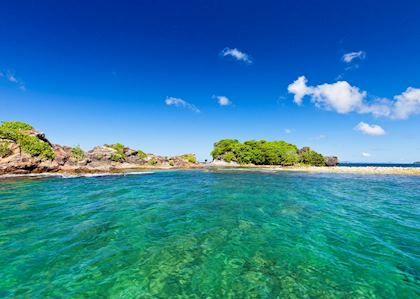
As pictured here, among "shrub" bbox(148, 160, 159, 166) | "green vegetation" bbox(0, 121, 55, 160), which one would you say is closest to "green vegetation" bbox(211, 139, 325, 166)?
"shrub" bbox(148, 160, 159, 166)

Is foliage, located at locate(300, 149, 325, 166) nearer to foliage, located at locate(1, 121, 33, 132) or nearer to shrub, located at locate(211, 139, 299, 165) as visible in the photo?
shrub, located at locate(211, 139, 299, 165)

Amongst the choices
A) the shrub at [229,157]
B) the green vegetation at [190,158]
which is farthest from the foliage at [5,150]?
the shrub at [229,157]

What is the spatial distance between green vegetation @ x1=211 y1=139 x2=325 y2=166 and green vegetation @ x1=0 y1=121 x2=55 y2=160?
86.3 metres

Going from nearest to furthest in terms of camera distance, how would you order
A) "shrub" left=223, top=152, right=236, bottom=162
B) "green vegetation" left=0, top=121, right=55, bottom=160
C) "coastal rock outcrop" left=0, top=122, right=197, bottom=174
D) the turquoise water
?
the turquoise water, "coastal rock outcrop" left=0, top=122, right=197, bottom=174, "green vegetation" left=0, top=121, right=55, bottom=160, "shrub" left=223, top=152, right=236, bottom=162

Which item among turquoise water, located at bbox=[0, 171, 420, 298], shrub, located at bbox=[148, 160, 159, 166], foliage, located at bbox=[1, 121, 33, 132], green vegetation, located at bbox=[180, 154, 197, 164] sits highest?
foliage, located at bbox=[1, 121, 33, 132]

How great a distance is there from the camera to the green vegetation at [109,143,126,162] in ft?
290

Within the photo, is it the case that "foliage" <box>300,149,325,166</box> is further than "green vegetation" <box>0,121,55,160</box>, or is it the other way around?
"foliage" <box>300,149,325,166</box>

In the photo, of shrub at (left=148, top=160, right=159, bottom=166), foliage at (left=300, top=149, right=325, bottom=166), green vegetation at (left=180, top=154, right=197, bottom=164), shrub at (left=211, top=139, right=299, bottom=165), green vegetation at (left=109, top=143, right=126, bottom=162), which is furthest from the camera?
foliage at (left=300, top=149, right=325, bottom=166)

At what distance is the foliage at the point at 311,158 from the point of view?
435ft

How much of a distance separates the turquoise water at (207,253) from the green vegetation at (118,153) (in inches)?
2931

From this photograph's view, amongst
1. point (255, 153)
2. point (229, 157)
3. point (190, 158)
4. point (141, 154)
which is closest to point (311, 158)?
point (255, 153)

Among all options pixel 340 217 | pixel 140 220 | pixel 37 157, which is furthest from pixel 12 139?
pixel 340 217

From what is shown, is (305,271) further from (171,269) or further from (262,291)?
(171,269)

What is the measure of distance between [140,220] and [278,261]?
9.09 metres
